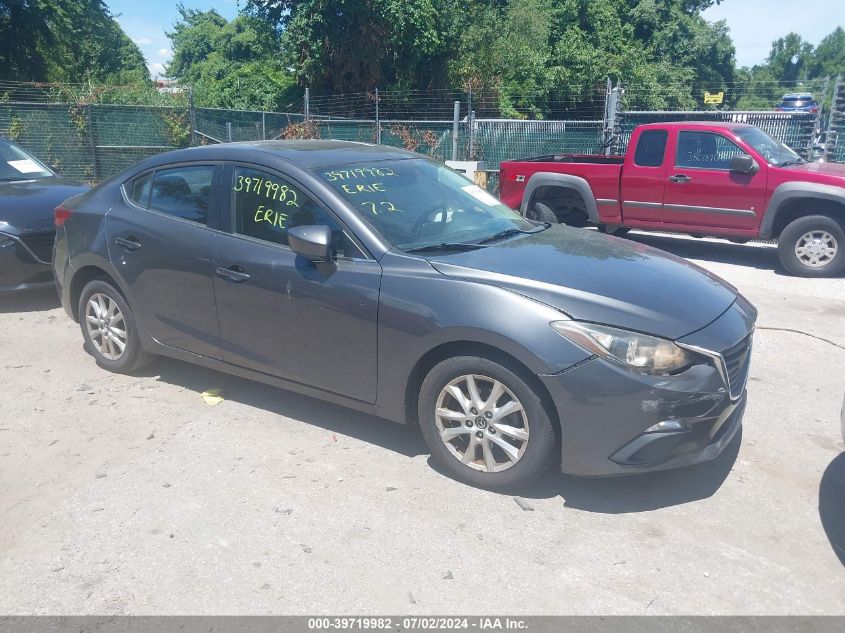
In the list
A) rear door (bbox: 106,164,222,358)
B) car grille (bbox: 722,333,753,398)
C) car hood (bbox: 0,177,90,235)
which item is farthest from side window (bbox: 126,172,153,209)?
→ car grille (bbox: 722,333,753,398)

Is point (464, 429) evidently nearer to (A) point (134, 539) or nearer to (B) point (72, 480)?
(A) point (134, 539)

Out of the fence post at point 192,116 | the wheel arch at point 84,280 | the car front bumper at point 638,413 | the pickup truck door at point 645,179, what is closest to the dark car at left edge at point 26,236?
the wheel arch at point 84,280

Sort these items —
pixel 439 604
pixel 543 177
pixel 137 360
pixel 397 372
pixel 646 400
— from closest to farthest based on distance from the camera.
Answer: pixel 439 604, pixel 646 400, pixel 397 372, pixel 137 360, pixel 543 177

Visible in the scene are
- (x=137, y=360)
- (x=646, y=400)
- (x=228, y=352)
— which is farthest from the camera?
(x=137, y=360)

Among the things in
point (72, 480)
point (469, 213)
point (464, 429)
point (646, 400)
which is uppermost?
point (469, 213)

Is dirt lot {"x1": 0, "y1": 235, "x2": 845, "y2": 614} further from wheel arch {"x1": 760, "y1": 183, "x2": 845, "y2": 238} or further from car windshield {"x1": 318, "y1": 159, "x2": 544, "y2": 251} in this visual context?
wheel arch {"x1": 760, "y1": 183, "x2": 845, "y2": 238}

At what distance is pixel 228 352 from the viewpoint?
471 cm

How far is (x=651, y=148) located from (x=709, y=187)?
1.04 m

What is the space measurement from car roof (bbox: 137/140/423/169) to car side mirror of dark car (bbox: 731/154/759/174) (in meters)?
5.71

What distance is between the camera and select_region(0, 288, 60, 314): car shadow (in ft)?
24.7

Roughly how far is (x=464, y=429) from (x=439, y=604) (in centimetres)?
101

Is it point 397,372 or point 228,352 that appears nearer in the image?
point 397,372

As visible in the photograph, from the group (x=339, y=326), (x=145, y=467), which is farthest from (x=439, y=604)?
(x=145, y=467)

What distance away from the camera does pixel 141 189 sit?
524 cm
